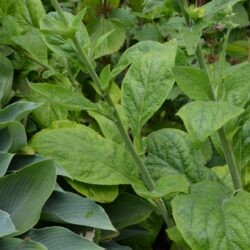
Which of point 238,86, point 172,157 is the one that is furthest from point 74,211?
point 238,86

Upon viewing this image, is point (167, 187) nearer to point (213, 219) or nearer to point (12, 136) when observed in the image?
point (213, 219)

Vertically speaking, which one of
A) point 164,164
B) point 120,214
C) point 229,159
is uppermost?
point 229,159

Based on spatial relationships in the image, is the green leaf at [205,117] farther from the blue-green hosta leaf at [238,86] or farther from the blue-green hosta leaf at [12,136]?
the blue-green hosta leaf at [12,136]

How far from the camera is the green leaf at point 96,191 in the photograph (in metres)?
1.37

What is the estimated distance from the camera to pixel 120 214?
1438mm

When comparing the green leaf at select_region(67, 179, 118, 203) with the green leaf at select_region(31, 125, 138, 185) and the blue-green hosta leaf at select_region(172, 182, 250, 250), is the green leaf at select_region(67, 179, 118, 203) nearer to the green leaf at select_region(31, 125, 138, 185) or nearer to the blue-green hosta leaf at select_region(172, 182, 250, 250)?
the green leaf at select_region(31, 125, 138, 185)

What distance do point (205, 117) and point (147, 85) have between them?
0.28 m

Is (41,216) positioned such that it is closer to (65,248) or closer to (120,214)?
(65,248)

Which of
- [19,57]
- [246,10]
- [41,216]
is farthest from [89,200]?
[246,10]

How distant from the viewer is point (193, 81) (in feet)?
3.92

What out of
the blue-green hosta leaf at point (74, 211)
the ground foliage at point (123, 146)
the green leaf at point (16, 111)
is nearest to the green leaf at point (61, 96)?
the ground foliage at point (123, 146)

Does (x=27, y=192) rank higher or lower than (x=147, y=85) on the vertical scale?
lower

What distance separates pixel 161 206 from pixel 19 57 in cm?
68

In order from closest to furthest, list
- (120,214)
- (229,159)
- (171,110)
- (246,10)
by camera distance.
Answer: (229,159) → (120,214) → (171,110) → (246,10)
